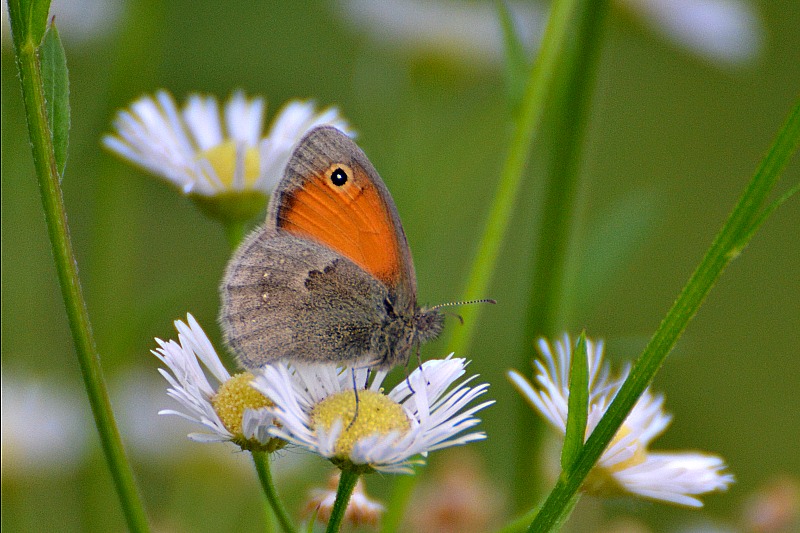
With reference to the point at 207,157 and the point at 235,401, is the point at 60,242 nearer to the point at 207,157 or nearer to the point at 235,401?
the point at 235,401

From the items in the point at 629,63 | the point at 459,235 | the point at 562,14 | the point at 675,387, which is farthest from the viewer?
the point at 629,63

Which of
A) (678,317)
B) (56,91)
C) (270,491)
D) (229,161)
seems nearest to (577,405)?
(678,317)

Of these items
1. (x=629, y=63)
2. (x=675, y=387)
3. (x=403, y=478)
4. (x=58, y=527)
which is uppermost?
(x=629, y=63)

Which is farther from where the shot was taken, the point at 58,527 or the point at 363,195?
the point at 58,527

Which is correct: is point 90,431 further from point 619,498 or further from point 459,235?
point 459,235

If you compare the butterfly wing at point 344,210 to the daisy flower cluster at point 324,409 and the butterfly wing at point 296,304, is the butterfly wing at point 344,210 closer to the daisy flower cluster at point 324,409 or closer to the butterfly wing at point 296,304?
the butterfly wing at point 296,304

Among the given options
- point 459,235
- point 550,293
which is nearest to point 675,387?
point 459,235

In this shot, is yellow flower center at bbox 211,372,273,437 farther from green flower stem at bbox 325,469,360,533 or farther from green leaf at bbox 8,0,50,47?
green leaf at bbox 8,0,50,47
